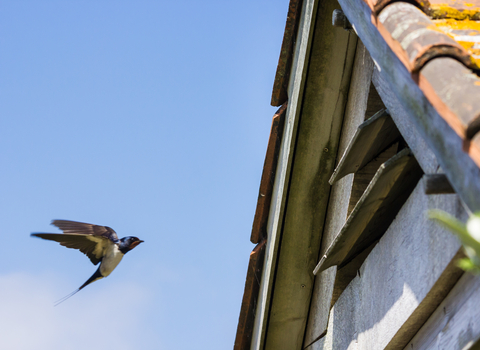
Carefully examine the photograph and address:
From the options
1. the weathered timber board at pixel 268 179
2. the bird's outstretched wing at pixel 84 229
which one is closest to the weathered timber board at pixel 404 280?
the weathered timber board at pixel 268 179

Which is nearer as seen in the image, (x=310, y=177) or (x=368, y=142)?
(x=368, y=142)

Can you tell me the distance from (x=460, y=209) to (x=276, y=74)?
272cm

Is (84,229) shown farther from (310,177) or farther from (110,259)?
(310,177)

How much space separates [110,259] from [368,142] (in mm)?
5064

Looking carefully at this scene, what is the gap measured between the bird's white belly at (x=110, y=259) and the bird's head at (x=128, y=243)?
68mm

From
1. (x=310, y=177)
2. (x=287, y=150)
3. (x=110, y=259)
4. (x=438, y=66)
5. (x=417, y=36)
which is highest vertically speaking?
(x=110, y=259)

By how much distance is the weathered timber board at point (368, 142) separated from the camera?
2508mm

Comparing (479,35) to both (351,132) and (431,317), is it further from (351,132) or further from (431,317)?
(351,132)

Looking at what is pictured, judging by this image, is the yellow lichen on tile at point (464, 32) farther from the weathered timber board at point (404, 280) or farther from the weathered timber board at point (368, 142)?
the weathered timber board at point (368, 142)

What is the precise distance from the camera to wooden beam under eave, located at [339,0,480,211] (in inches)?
42.6

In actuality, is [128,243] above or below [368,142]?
above

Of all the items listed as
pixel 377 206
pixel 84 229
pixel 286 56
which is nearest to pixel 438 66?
pixel 377 206

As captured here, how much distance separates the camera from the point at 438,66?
1346mm

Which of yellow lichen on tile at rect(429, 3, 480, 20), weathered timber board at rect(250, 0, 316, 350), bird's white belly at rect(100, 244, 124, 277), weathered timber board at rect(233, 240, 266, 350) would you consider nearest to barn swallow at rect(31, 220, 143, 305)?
bird's white belly at rect(100, 244, 124, 277)
